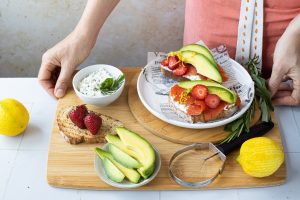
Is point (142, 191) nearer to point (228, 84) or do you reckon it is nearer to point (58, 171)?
point (58, 171)

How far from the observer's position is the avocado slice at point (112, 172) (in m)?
1.08

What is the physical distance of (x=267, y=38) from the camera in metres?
1.51

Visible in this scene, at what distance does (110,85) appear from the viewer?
4.50 feet

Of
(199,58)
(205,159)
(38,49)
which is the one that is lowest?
(38,49)

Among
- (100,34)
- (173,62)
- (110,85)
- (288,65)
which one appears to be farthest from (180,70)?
(100,34)

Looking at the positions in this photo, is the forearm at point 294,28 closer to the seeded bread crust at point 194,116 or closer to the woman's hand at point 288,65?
the woman's hand at point 288,65

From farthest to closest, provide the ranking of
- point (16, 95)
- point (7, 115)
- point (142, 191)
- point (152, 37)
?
point (152, 37) → point (16, 95) → point (7, 115) → point (142, 191)

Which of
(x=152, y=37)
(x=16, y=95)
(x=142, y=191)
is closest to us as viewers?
(x=142, y=191)

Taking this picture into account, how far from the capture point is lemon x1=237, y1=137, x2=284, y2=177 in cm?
110

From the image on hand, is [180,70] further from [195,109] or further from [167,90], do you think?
[195,109]

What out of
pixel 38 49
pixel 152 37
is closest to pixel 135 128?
pixel 152 37

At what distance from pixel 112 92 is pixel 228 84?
0.40 meters

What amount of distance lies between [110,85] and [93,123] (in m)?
0.19

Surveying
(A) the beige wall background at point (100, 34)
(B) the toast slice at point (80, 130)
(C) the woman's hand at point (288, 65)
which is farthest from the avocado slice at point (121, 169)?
(A) the beige wall background at point (100, 34)
